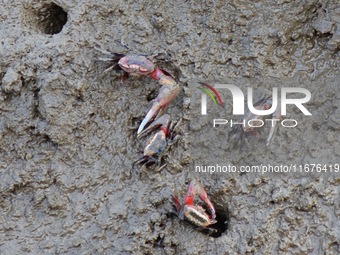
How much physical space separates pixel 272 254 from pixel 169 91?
2.77 feet

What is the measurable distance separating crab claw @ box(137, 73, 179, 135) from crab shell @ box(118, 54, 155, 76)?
0.26 ft

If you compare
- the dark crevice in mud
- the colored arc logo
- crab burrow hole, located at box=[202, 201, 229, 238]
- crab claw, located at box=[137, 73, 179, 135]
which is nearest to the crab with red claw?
crab claw, located at box=[137, 73, 179, 135]

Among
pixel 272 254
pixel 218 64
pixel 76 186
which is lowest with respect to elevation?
pixel 272 254

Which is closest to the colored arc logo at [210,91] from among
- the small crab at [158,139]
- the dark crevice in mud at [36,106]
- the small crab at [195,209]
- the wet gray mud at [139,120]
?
the wet gray mud at [139,120]

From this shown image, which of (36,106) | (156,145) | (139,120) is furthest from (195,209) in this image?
(36,106)

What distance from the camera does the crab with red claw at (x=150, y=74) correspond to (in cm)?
270

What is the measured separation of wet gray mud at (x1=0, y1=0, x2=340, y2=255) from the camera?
8.70ft

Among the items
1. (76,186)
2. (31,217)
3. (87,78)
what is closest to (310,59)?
(87,78)

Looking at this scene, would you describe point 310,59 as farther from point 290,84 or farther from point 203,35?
point 203,35

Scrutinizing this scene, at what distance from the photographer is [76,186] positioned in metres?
2.72

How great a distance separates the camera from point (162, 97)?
2725mm

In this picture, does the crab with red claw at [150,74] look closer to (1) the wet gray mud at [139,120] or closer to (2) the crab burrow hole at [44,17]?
(1) the wet gray mud at [139,120]

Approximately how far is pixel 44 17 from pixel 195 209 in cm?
118

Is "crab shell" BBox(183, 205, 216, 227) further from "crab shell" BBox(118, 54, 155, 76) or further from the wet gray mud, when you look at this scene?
"crab shell" BBox(118, 54, 155, 76)
